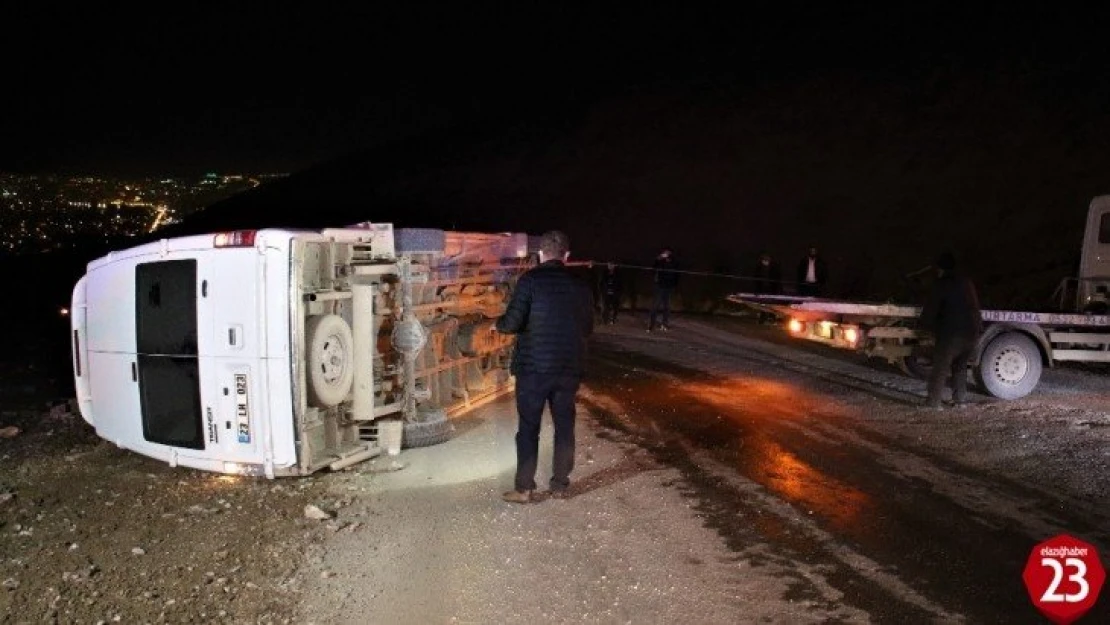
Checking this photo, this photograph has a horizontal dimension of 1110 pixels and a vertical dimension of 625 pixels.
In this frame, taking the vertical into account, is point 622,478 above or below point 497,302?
below

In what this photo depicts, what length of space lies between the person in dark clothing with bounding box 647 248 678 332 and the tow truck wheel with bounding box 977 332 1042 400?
7313 millimetres

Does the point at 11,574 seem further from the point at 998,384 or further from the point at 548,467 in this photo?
the point at 998,384

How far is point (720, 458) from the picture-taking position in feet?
24.2

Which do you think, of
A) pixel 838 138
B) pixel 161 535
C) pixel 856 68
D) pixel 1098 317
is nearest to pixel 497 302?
pixel 161 535

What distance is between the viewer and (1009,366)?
1019 centimetres

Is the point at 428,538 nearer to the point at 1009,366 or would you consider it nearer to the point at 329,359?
the point at 329,359

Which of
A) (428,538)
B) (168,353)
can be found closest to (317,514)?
(428,538)

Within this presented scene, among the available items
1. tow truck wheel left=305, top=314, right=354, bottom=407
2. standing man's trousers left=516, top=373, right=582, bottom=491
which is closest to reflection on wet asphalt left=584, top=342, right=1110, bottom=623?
standing man's trousers left=516, top=373, right=582, bottom=491

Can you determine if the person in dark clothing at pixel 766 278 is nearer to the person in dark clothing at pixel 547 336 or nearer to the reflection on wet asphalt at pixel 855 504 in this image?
the reflection on wet asphalt at pixel 855 504

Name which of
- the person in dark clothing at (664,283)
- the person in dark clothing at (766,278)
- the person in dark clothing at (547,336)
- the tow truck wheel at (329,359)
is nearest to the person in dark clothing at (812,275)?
the person in dark clothing at (766,278)

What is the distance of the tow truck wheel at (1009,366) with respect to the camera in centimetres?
1012

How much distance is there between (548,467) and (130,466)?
3.54 metres

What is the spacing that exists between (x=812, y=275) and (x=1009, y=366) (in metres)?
7.99

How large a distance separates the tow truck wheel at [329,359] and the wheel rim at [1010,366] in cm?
767
